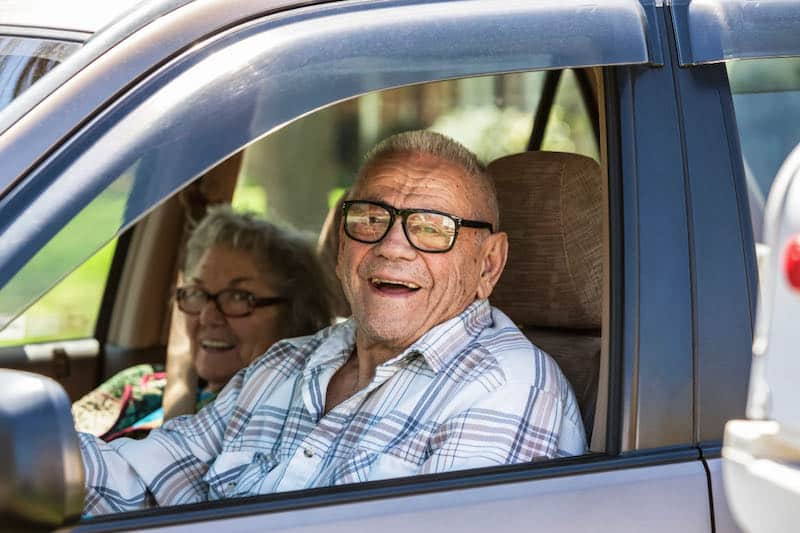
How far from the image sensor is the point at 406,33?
5.59ft

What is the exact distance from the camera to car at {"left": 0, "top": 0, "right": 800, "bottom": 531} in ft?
5.00

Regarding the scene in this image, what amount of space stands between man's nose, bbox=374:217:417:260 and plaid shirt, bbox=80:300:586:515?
17 cm

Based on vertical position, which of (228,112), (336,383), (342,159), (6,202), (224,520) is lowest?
(224,520)

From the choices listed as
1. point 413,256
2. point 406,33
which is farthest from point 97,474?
point 406,33

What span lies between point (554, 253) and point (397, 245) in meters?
0.36

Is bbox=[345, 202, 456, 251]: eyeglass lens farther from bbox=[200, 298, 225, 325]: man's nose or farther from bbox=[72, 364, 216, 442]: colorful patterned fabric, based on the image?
bbox=[200, 298, 225, 325]: man's nose

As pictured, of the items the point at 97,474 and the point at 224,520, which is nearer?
the point at 224,520

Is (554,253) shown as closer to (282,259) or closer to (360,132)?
(282,259)

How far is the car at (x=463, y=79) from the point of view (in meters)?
1.52

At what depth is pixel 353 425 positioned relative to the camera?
7.98ft

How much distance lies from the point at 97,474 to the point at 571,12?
52.8 inches

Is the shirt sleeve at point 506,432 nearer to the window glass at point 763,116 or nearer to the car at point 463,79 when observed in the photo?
the car at point 463,79

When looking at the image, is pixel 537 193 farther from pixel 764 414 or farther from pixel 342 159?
pixel 342 159

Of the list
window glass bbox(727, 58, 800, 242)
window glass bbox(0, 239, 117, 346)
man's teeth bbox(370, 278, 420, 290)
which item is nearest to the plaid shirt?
man's teeth bbox(370, 278, 420, 290)
